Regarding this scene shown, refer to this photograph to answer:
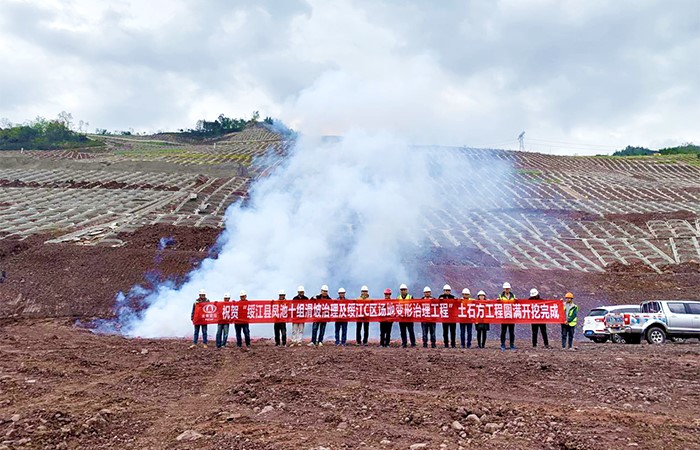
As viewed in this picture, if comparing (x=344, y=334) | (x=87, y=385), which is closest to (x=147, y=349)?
(x=87, y=385)

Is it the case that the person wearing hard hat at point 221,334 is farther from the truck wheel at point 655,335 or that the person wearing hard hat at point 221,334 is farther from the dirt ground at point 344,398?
the truck wheel at point 655,335

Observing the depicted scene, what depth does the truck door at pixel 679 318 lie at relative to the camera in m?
17.7

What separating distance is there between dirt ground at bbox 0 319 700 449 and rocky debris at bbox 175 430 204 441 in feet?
0.09

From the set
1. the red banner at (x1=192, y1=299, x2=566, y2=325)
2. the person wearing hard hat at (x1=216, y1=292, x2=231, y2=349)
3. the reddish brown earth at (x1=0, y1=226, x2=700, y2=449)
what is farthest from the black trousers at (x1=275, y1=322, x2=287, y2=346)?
the person wearing hard hat at (x1=216, y1=292, x2=231, y2=349)

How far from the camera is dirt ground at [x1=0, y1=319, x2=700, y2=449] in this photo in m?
7.27

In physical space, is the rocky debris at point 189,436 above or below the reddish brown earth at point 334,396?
below

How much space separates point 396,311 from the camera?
622 inches

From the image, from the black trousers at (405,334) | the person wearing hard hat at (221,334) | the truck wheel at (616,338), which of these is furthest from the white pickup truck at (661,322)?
the person wearing hard hat at (221,334)

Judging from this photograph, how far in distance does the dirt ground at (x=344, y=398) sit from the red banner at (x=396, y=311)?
1786mm

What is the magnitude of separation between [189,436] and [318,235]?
1794cm

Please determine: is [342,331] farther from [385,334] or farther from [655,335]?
[655,335]

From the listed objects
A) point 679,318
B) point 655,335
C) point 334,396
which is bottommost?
point 655,335

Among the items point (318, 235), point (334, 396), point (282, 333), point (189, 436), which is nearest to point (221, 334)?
point (282, 333)

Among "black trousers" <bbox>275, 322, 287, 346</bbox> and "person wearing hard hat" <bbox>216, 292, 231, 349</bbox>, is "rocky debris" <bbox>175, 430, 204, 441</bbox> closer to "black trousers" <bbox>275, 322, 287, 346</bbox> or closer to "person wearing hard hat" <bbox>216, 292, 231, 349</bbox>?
"person wearing hard hat" <bbox>216, 292, 231, 349</bbox>
